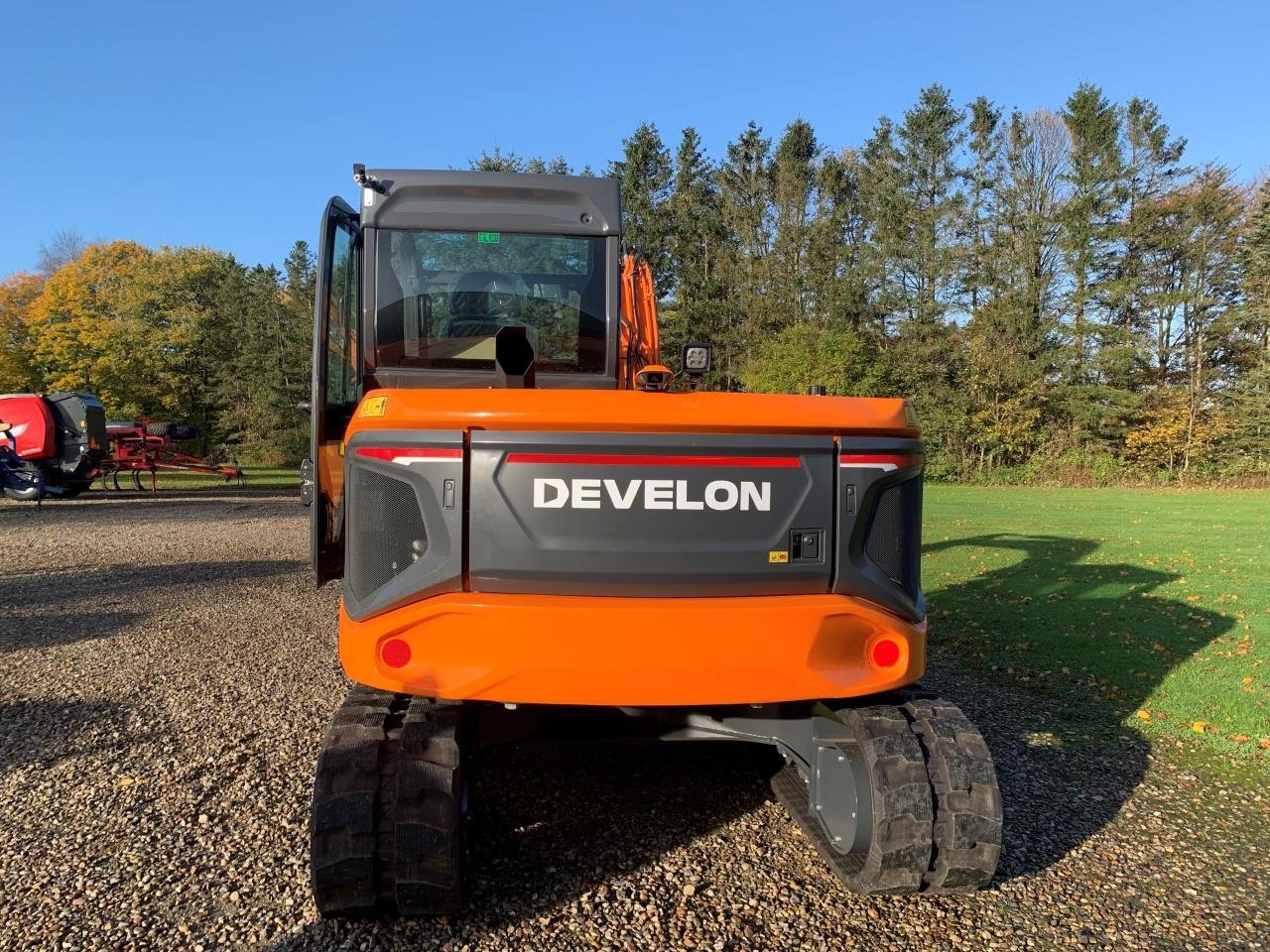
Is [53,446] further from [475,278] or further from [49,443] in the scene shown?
[475,278]

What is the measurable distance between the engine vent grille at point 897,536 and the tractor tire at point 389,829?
1.46 meters

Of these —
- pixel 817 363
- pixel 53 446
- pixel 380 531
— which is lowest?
pixel 53 446

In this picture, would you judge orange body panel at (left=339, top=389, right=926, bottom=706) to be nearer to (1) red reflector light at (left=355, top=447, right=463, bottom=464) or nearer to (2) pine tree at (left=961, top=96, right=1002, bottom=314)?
(1) red reflector light at (left=355, top=447, right=463, bottom=464)

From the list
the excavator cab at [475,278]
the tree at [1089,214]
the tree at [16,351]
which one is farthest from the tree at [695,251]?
the excavator cab at [475,278]

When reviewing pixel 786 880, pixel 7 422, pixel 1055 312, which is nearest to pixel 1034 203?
pixel 1055 312

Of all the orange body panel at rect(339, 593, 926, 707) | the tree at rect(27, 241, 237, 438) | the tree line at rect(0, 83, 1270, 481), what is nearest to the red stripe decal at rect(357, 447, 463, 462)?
the orange body panel at rect(339, 593, 926, 707)

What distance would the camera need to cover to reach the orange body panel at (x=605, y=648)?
2.42 meters

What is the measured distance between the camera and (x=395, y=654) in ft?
8.18

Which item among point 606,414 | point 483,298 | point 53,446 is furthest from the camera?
point 53,446

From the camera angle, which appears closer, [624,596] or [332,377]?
[624,596]

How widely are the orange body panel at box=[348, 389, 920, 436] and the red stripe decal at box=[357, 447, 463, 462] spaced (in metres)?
0.06

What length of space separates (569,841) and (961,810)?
1.47 meters

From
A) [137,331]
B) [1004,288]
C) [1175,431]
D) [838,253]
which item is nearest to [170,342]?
[137,331]

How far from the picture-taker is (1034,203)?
36844 mm
